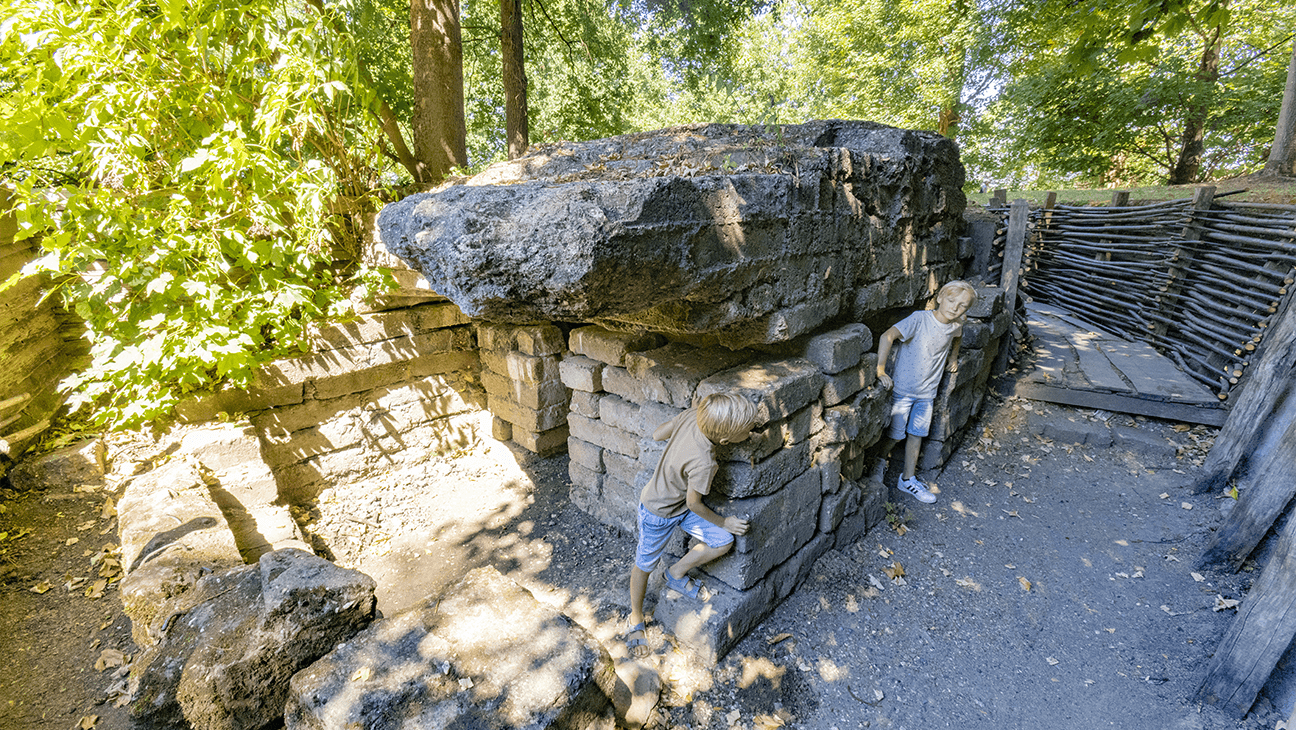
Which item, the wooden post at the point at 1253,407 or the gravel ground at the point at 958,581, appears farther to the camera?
the wooden post at the point at 1253,407

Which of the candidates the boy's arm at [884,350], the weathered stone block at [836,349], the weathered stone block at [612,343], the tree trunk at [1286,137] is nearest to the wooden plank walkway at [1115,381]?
the boy's arm at [884,350]

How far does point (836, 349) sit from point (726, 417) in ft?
4.09

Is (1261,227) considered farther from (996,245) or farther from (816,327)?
(816,327)

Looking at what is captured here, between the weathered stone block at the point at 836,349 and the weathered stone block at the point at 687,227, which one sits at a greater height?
the weathered stone block at the point at 687,227

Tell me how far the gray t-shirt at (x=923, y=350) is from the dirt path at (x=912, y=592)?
3.39 feet

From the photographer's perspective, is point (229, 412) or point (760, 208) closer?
point (760, 208)

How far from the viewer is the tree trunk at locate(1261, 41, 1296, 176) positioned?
9.15 metres

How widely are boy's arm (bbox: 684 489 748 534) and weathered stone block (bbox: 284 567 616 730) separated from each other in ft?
2.87

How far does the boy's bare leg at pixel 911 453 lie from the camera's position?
4.41m

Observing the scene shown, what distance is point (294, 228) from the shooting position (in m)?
3.95

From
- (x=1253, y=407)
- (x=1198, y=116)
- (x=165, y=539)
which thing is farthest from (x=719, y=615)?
(x=1198, y=116)

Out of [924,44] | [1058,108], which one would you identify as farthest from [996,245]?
[924,44]

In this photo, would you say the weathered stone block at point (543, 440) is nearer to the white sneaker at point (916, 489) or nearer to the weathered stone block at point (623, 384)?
the weathered stone block at point (623, 384)

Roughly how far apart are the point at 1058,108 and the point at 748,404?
15.0 meters
